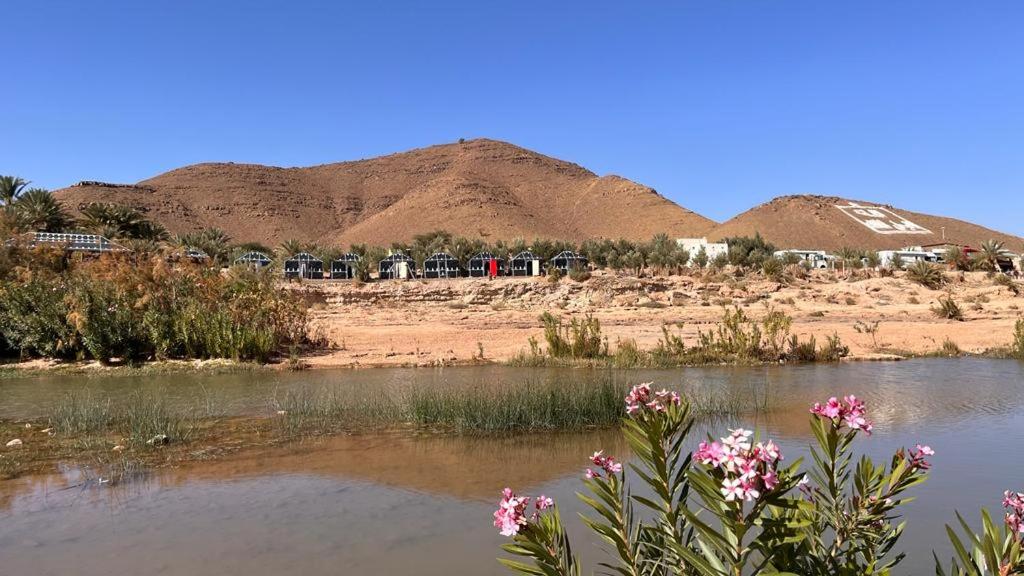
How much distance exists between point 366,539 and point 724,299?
3041 cm

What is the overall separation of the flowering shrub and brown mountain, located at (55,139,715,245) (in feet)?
285

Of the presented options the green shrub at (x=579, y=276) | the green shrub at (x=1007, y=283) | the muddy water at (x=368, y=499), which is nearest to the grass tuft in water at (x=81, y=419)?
the muddy water at (x=368, y=499)

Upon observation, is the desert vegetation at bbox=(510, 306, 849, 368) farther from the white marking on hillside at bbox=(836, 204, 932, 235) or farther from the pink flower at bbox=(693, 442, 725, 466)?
the white marking on hillside at bbox=(836, 204, 932, 235)

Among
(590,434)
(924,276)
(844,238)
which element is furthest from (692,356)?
(844,238)

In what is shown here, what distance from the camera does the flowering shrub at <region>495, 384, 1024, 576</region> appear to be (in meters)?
2.46

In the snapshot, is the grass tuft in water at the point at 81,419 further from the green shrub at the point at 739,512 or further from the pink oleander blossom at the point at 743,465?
the pink oleander blossom at the point at 743,465

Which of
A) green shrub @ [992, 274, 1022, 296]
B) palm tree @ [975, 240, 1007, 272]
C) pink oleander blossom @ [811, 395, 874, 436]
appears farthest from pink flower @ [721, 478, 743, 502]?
palm tree @ [975, 240, 1007, 272]

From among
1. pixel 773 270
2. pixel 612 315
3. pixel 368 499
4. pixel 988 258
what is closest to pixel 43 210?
pixel 612 315

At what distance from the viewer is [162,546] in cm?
603

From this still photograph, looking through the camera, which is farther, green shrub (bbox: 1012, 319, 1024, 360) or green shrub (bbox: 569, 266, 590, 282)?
green shrub (bbox: 569, 266, 590, 282)

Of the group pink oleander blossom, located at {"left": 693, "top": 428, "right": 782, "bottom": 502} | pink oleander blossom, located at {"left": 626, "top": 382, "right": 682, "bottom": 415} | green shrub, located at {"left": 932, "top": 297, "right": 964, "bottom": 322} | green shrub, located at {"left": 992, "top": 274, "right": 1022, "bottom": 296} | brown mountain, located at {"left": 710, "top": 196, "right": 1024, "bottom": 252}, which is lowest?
green shrub, located at {"left": 932, "top": 297, "right": 964, "bottom": 322}

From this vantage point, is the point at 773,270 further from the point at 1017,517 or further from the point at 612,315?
the point at 1017,517

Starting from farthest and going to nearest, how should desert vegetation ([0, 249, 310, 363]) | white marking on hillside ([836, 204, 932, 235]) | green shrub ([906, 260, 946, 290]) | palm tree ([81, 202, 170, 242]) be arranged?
white marking on hillside ([836, 204, 932, 235])
palm tree ([81, 202, 170, 242])
green shrub ([906, 260, 946, 290])
desert vegetation ([0, 249, 310, 363])

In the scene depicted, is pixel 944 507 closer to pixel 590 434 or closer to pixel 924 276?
pixel 590 434
